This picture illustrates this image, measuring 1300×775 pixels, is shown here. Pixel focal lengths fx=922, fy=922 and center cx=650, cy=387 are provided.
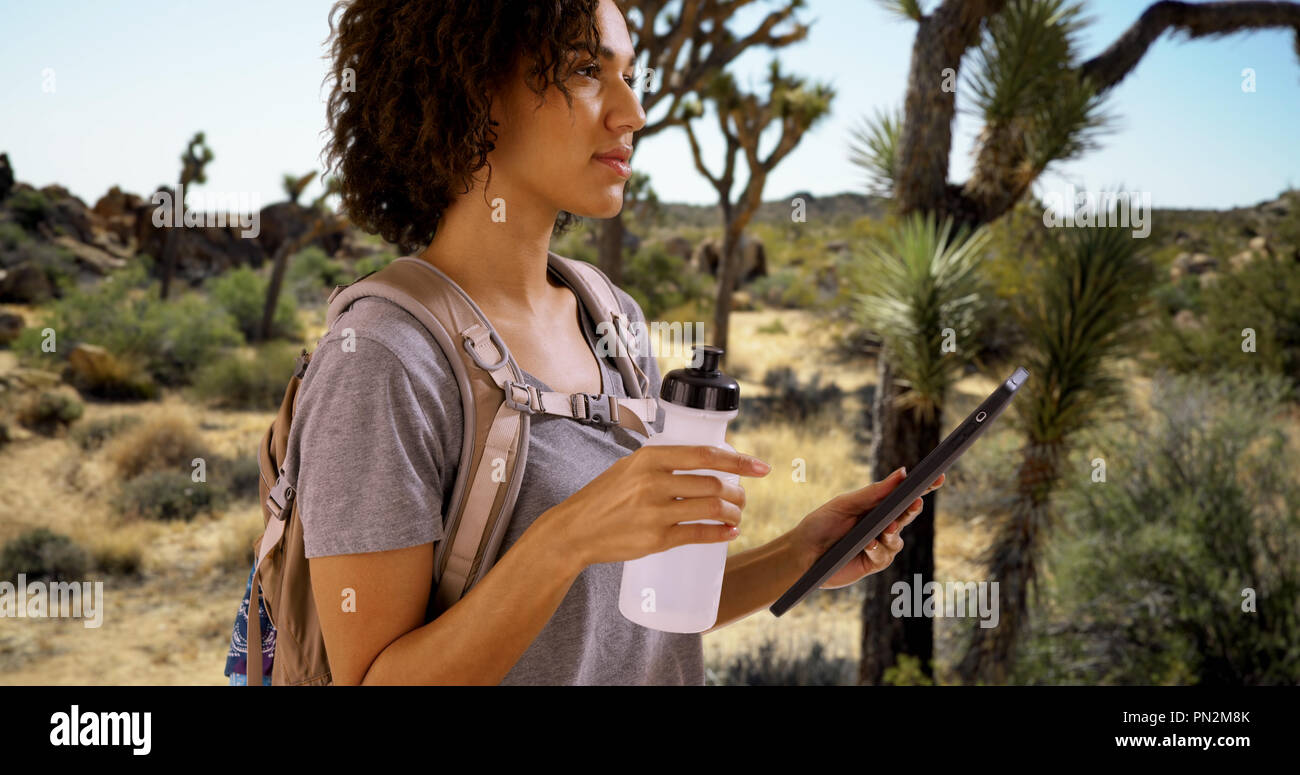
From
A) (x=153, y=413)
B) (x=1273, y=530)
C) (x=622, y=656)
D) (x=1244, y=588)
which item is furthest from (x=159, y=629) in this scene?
(x=1273, y=530)

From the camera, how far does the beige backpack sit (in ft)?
3.02

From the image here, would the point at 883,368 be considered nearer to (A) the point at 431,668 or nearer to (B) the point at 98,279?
(A) the point at 431,668

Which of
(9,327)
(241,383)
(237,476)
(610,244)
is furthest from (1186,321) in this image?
(9,327)

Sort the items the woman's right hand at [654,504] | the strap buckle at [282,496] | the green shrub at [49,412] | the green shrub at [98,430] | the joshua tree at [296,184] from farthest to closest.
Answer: the joshua tree at [296,184]
the green shrub at [49,412]
the green shrub at [98,430]
the strap buckle at [282,496]
the woman's right hand at [654,504]

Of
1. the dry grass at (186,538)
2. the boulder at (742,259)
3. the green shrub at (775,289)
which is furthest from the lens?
the boulder at (742,259)

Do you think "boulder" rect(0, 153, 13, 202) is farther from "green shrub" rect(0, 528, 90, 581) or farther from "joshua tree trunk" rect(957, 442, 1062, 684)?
"joshua tree trunk" rect(957, 442, 1062, 684)

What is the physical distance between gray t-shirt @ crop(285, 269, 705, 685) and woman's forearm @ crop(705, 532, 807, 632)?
207 millimetres

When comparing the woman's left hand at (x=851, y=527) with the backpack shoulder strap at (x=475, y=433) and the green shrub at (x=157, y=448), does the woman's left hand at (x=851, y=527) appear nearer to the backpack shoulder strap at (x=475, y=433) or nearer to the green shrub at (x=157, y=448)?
the backpack shoulder strap at (x=475, y=433)

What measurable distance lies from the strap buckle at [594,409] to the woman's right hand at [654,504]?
0.78 feet

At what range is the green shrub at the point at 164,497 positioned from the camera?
712 centimetres

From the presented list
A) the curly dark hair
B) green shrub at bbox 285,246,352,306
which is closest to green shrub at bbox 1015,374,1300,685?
the curly dark hair

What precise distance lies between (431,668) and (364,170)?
0.64 meters

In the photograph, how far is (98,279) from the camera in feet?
52.3

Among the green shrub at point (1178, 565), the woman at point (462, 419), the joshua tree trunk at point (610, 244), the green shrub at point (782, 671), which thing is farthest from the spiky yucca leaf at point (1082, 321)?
the joshua tree trunk at point (610, 244)
